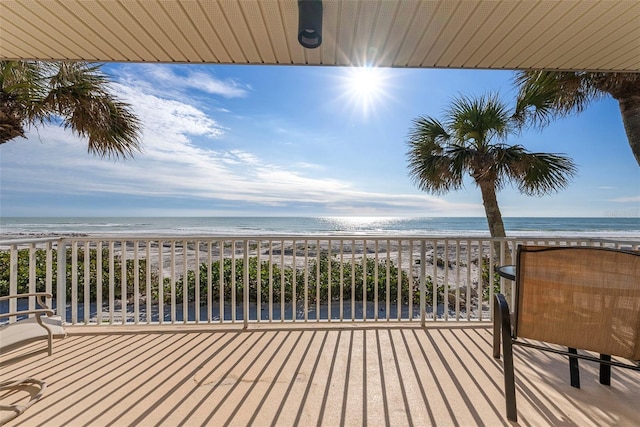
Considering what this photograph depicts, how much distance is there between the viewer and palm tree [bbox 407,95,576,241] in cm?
381

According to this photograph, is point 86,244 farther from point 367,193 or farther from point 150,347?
point 367,193

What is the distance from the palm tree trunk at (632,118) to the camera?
3250mm

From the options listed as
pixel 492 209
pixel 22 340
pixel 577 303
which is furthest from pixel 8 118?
pixel 492 209

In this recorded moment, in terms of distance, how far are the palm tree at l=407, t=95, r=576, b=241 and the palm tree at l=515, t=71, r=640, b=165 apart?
0.29 m

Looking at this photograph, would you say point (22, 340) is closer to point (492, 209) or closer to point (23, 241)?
point (23, 241)

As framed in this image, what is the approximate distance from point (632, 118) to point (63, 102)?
6.48m

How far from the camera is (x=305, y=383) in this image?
1.85m

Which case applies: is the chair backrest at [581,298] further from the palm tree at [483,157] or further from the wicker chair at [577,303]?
the palm tree at [483,157]

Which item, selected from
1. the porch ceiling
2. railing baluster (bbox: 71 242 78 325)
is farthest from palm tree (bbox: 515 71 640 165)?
railing baluster (bbox: 71 242 78 325)

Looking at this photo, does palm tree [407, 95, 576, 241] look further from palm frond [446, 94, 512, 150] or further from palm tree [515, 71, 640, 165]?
palm tree [515, 71, 640, 165]

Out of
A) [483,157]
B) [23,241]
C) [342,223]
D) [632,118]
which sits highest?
[632,118]

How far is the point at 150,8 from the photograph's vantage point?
171 cm

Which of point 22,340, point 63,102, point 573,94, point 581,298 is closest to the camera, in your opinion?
point 581,298

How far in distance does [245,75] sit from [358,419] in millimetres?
8388
